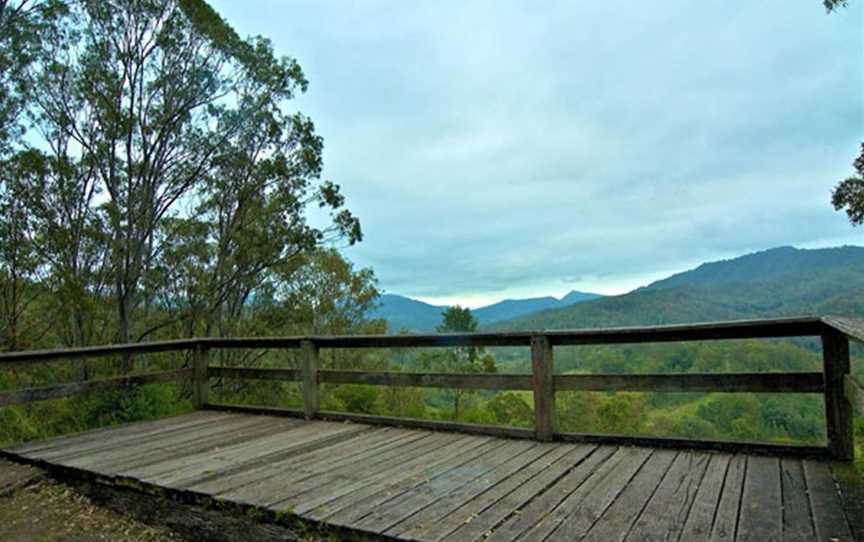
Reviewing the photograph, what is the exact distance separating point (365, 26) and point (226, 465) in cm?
852

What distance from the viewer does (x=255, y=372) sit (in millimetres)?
5285

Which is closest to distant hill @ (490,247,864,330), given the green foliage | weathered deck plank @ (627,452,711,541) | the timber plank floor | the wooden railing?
Result: the green foliage

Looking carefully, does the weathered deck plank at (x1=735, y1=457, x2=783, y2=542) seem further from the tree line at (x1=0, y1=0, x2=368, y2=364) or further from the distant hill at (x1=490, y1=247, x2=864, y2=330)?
the distant hill at (x1=490, y1=247, x2=864, y2=330)

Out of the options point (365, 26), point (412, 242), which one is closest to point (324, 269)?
point (412, 242)

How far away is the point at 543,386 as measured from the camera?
3.83 meters

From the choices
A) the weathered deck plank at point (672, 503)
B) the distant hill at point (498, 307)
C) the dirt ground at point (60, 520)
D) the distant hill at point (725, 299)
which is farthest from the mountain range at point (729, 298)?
the weathered deck plank at point (672, 503)

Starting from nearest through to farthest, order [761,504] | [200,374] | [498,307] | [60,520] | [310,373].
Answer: [761,504], [60,520], [310,373], [200,374], [498,307]

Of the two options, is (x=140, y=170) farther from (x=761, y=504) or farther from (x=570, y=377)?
→ (x=761, y=504)

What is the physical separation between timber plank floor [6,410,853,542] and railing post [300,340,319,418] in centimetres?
64

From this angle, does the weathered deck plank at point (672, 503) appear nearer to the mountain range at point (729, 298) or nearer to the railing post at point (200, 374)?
the railing post at point (200, 374)

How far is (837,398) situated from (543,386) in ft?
5.91

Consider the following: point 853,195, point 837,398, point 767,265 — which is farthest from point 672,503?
point 767,265

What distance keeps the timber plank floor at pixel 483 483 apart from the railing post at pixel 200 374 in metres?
1.50

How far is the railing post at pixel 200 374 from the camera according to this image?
5.93m
